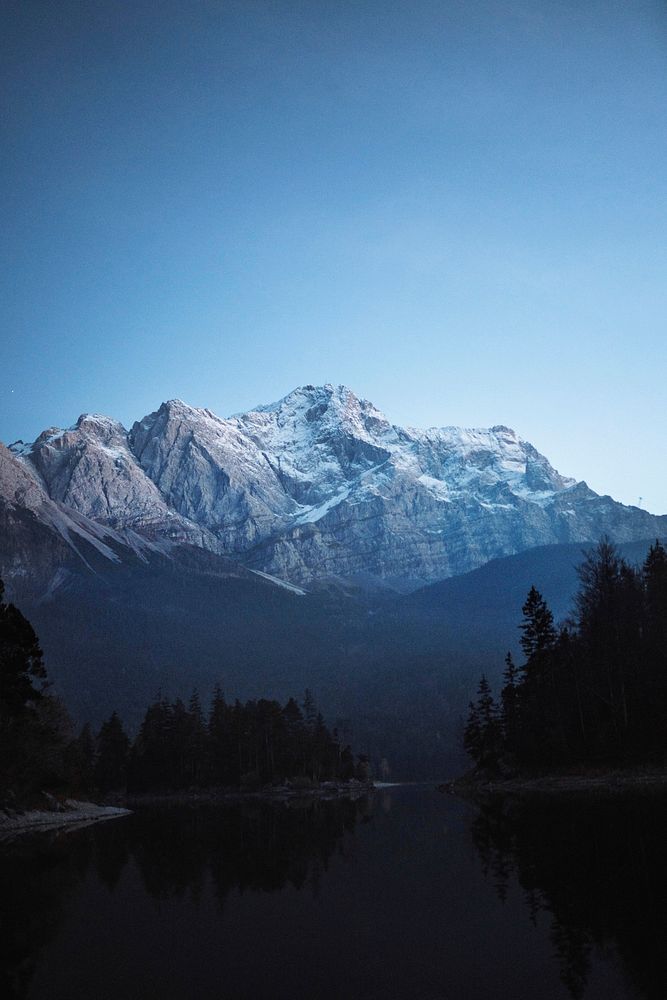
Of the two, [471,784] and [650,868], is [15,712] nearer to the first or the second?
[650,868]

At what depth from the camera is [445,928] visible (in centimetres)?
2122

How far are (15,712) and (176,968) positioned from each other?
50.1 metres

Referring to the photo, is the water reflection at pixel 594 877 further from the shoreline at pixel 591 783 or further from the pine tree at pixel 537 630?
the pine tree at pixel 537 630

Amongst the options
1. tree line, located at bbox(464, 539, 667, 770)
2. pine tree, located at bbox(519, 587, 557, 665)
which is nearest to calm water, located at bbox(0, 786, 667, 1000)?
tree line, located at bbox(464, 539, 667, 770)

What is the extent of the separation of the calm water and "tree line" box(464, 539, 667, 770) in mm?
34724

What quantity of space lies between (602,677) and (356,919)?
61.7 m

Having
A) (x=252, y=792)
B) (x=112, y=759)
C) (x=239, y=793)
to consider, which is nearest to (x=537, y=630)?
(x=252, y=792)

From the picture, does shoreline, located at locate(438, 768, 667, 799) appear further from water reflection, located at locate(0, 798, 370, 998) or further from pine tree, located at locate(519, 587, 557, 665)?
water reflection, located at locate(0, 798, 370, 998)

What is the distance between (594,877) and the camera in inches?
997

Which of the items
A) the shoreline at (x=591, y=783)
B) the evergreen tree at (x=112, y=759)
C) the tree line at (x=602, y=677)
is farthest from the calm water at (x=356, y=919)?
the evergreen tree at (x=112, y=759)

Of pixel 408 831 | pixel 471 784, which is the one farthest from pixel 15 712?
pixel 471 784

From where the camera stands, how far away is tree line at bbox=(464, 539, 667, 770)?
74.3 metres

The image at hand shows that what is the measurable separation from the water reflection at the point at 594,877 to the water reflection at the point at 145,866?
23.8 ft

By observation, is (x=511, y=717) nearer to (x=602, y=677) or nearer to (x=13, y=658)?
(x=602, y=677)
